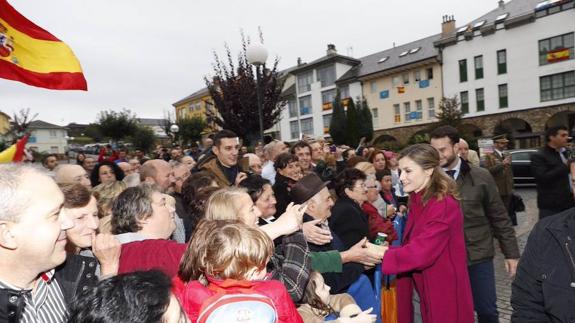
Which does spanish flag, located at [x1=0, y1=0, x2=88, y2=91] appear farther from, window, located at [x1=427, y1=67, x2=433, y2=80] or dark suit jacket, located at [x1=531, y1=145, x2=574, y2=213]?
window, located at [x1=427, y1=67, x2=433, y2=80]

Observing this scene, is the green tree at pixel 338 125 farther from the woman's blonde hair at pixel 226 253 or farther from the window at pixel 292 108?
the woman's blonde hair at pixel 226 253

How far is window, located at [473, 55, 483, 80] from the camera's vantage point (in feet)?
102

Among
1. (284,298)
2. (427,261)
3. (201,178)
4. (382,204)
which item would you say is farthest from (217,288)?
(382,204)

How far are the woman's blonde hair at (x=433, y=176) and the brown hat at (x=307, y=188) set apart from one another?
0.85 meters

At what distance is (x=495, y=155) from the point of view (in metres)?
Result: 8.10

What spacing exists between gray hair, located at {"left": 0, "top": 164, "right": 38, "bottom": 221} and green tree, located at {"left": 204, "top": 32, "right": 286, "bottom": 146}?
1122cm

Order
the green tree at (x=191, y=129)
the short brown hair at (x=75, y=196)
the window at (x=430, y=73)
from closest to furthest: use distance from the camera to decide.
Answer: the short brown hair at (x=75, y=196) → the window at (x=430, y=73) → the green tree at (x=191, y=129)

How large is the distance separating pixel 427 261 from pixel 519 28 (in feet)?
108

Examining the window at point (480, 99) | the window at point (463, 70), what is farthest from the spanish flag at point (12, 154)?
the window at point (463, 70)

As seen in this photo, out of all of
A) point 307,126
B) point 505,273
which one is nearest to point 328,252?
point 505,273

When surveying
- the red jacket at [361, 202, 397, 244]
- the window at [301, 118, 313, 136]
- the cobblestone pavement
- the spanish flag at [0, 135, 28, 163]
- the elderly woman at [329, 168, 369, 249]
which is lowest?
the cobblestone pavement

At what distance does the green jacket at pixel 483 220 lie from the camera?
351 centimetres

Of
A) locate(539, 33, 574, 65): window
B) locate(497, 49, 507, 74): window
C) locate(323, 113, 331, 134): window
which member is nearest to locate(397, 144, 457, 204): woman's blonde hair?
locate(539, 33, 574, 65): window

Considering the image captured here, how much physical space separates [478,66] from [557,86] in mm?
5990
